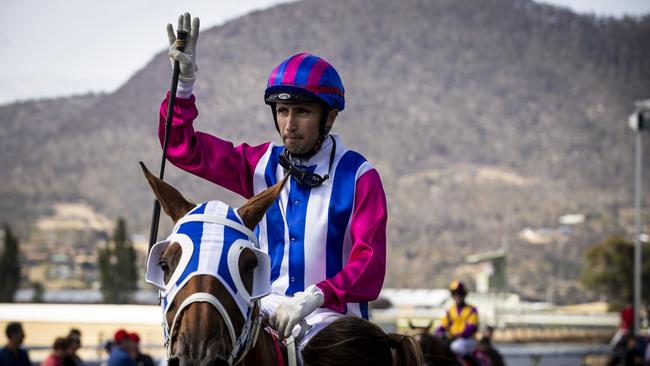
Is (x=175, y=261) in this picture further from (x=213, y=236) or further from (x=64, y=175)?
(x=64, y=175)

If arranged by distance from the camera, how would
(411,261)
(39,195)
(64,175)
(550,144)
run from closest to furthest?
(411,261) < (39,195) < (64,175) < (550,144)

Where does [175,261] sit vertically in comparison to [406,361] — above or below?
above

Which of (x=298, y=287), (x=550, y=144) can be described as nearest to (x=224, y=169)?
(x=298, y=287)

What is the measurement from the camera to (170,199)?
3.44 m

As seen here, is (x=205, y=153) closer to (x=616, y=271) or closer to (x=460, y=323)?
(x=460, y=323)

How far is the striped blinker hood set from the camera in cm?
320

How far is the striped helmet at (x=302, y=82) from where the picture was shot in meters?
4.23

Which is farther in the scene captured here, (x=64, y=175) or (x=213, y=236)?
(x=64, y=175)

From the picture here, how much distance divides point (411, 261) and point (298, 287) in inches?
5465

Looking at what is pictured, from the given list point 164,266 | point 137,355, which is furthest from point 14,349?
point 164,266

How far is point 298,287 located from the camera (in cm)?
424

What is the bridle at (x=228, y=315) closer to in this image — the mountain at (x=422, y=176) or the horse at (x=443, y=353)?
the horse at (x=443, y=353)

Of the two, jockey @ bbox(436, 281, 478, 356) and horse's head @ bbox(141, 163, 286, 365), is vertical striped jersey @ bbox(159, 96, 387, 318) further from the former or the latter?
jockey @ bbox(436, 281, 478, 356)

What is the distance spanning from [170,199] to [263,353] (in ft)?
1.88
